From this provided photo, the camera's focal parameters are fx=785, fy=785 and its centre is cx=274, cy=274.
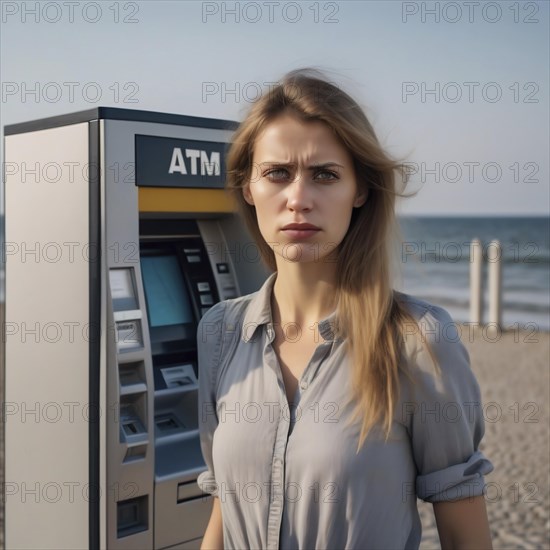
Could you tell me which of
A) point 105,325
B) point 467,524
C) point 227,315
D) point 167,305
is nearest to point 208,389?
point 227,315

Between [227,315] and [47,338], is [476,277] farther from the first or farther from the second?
[227,315]

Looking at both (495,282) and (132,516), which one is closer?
(132,516)

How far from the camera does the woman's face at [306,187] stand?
165 cm

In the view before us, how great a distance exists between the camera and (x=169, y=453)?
3.36 meters

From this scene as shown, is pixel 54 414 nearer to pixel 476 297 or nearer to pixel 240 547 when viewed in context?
pixel 240 547

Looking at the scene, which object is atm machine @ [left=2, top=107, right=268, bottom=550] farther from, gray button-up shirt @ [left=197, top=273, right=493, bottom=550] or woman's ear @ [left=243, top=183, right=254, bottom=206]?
gray button-up shirt @ [left=197, top=273, right=493, bottom=550]

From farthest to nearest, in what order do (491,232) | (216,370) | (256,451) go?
(491,232) → (216,370) → (256,451)

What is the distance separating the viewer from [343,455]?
5.15 feet

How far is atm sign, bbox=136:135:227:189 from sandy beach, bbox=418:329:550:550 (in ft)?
9.12

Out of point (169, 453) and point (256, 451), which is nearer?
point (256, 451)

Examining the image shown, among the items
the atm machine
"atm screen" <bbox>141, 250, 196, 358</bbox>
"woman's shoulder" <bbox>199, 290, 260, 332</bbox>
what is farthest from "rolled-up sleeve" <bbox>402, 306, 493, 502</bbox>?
"atm screen" <bbox>141, 250, 196, 358</bbox>

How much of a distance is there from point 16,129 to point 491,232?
138 ft

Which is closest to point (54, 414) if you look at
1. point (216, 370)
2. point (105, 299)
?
point (105, 299)

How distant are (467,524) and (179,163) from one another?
2.07m
